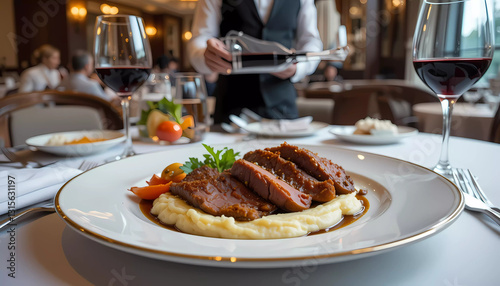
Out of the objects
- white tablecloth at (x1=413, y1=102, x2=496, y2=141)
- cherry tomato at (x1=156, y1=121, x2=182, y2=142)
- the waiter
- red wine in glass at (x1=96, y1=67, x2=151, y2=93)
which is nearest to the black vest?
the waiter

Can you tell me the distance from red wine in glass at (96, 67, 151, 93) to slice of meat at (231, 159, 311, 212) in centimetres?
78

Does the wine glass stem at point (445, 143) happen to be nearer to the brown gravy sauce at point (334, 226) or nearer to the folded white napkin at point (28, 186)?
the brown gravy sauce at point (334, 226)

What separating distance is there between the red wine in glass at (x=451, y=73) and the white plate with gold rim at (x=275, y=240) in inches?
13.4

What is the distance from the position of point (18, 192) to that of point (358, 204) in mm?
906

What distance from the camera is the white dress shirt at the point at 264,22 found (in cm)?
299

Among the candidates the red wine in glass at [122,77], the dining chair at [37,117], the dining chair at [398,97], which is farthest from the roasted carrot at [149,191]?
the dining chair at [398,97]

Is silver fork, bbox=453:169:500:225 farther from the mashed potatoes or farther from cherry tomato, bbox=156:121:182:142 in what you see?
cherry tomato, bbox=156:121:182:142

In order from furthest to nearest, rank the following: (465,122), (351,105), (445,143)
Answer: (351,105)
(465,122)
(445,143)

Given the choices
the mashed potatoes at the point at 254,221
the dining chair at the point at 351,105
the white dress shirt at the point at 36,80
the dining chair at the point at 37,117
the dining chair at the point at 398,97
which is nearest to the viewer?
the mashed potatoes at the point at 254,221

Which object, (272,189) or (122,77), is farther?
(122,77)

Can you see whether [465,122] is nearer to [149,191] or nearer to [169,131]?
[169,131]

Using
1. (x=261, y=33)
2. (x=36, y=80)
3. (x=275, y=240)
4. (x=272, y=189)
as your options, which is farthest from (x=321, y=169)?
(x=36, y=80)

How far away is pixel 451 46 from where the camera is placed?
4.02 feet

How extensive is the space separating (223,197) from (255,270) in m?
0.30
